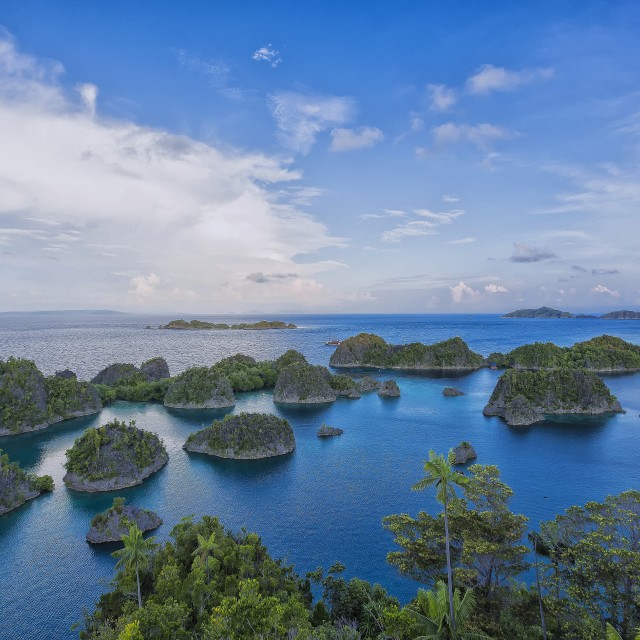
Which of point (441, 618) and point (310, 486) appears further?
point (310, 486)

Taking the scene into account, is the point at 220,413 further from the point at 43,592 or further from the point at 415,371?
the point at 415,371

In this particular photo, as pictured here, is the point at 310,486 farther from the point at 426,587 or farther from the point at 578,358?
the point at 578,358

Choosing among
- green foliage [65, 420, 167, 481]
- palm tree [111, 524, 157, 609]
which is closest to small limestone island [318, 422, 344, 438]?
green foliage [65, 420, 167, 481]

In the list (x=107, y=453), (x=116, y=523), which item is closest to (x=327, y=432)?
(x=107, y=453)

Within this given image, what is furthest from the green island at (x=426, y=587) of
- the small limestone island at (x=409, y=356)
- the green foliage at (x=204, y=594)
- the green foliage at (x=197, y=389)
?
the small limestone island at (x=409, y=356)

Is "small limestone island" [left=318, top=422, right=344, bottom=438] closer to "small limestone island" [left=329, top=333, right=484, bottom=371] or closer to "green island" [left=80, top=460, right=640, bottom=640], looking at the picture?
"green island" [left=80, top=460, right=640, bottom=640]

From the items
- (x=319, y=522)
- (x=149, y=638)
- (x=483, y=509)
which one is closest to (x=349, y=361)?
(x=319, y=522)

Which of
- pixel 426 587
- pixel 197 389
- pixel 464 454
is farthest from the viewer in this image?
pixel 197 389
